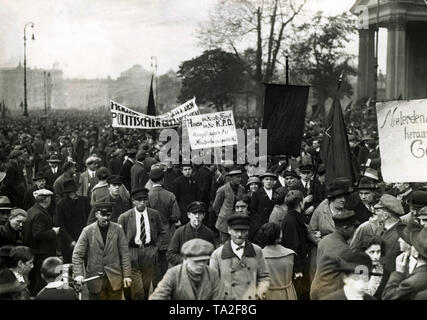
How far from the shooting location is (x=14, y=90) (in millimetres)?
20203

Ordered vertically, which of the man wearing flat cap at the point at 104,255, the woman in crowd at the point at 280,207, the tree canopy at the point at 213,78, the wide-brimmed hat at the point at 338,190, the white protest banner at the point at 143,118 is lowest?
the man wearing flat cap at the point at 104,255

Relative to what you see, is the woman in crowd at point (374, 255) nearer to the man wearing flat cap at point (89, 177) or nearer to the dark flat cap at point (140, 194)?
the dark flat cap at point (140, 194)

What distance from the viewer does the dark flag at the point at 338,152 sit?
33.0ft

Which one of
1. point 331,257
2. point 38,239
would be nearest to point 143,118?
point 38,239

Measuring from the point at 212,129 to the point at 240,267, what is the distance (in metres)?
6.06

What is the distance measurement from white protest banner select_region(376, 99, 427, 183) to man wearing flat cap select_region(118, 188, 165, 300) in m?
2.90

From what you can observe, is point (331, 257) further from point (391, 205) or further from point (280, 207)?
point (280, 207)

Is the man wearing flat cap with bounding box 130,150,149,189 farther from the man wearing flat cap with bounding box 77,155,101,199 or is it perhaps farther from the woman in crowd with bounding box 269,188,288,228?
→ the woman in crowd with bounding box 269,188,288,228

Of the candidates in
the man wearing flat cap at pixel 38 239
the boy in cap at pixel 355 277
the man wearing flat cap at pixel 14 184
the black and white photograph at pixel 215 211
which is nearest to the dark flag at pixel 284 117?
the black and white photograph at pixel 215 211

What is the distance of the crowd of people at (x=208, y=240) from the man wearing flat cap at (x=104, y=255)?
1cm
